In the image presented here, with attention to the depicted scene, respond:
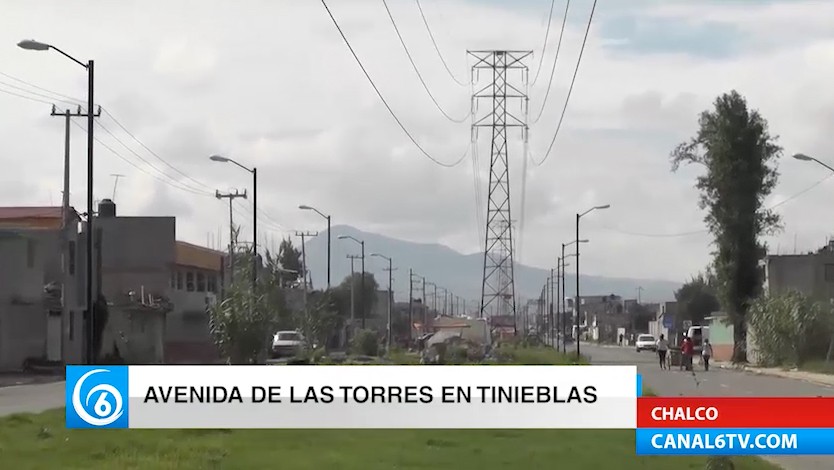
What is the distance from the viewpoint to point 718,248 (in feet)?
253

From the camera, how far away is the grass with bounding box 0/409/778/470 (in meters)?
18.9

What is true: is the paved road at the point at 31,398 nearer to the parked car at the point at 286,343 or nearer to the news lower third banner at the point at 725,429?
the parked car at the point at 286,343

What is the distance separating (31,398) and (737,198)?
159 ft

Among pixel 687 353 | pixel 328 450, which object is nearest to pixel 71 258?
pixel 687 353

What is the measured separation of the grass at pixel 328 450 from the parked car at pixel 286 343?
131 ft

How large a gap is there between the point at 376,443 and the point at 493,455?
2400 mm

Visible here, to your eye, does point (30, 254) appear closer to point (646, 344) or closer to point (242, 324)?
point (242, 324)

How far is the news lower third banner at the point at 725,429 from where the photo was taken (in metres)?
15.0

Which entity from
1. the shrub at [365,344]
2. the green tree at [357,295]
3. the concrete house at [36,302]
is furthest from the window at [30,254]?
the green tree at [357,295]

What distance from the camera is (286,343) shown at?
68250 mm

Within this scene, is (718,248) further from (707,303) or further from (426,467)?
(707,303)

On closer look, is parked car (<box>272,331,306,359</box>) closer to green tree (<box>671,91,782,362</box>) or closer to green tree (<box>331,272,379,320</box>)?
green tree (<box>671,91,782,362</box>)

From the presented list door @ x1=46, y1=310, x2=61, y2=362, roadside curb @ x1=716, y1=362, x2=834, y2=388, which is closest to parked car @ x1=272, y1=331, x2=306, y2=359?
door @ x1=46, y1=310, x2=61, y2=362

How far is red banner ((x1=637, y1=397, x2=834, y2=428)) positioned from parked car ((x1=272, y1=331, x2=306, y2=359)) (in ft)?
157
